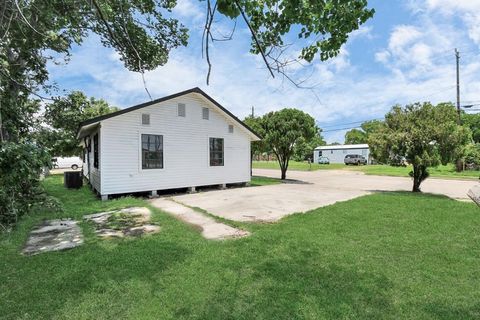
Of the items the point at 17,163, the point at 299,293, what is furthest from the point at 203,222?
the point at 17,163

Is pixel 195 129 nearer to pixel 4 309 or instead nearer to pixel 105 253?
pixel 105 253

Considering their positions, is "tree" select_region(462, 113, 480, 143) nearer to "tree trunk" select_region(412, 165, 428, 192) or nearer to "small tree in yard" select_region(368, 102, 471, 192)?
"tree trunk" select_region(412, 165, 428, 192)

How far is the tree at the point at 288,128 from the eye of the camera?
17141 millimetres

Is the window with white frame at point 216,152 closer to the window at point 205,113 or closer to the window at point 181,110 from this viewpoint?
the window at point 205,113

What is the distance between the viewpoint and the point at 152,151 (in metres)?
11.1

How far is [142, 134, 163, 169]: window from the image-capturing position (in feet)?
35.9

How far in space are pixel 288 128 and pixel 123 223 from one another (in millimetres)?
12467

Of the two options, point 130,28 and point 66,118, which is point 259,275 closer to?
point 130,28

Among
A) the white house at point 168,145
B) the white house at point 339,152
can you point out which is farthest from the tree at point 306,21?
the white house at point 339,152

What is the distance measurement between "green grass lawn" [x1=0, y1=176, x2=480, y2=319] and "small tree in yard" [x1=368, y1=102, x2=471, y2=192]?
6277 millimetres

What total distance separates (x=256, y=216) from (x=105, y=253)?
3.83 meters

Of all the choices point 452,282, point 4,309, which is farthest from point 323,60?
point 4,309

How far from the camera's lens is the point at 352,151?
153ft

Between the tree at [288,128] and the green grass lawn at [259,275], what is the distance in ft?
37.8
